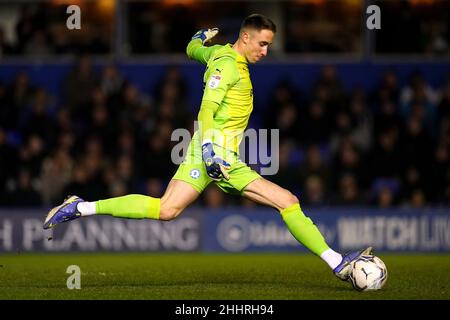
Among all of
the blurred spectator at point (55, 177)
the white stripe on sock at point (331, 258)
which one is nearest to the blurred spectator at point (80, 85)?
the blurred spectator at point (55, 177)

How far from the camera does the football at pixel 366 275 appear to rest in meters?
9.22

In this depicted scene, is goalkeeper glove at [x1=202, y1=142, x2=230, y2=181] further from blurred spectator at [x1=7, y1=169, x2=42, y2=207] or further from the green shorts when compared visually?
blurred spectator at [x1=7, y1=169, x2=42, y2=207]

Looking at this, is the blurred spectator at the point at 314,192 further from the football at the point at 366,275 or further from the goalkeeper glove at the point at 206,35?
the football at the point at 366,275

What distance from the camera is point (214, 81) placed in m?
9.47

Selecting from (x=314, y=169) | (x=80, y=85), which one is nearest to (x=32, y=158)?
(x=80, y=85)

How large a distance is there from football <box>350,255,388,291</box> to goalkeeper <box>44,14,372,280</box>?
0.24ft

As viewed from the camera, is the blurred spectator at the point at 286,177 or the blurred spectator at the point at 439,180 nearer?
the blurred spectator at the point at 286,177

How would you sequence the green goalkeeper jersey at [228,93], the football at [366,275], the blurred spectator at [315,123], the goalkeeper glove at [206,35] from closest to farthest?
the football at [366,275] < the green goalkeeper jersey at [228,93] < the goalkeeper glove at [206,35] < the blurred spectator at [315,123]

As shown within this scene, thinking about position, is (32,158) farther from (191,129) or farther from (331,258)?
(331,258)

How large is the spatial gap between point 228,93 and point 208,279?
193 cm

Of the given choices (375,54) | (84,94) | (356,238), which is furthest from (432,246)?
(84,94)

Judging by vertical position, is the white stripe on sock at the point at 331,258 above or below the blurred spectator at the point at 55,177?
below

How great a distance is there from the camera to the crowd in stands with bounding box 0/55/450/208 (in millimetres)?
17453

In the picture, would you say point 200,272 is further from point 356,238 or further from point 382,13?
point 382,13
